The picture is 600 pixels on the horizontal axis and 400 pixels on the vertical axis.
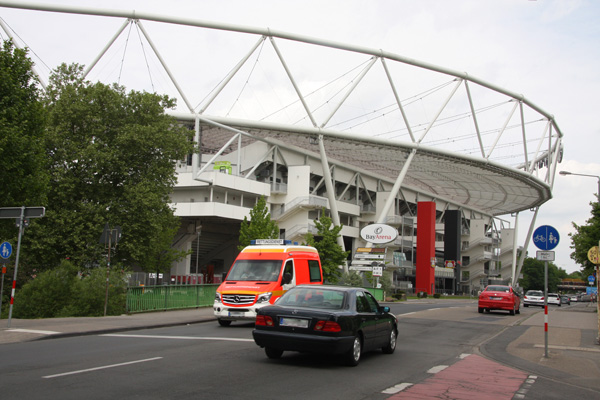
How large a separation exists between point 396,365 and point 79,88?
24420 millimetres

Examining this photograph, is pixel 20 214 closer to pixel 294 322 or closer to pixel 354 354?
pixel 294 322

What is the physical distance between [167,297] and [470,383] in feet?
54.2

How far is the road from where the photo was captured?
25.3 ft

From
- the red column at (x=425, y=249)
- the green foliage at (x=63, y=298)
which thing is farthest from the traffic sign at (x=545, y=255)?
the red column at (x=425, y=249)

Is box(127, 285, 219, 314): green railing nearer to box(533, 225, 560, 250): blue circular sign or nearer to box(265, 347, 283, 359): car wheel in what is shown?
box(265, 347, 283, 359): car wheel

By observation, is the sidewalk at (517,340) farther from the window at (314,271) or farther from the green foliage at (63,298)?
the window at (314,271)

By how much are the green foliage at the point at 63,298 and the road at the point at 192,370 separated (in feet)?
21.5

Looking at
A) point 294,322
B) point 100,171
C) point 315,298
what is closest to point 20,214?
point 315,298

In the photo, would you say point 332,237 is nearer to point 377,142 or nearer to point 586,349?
point 377,142

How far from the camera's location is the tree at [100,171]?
28.0 m

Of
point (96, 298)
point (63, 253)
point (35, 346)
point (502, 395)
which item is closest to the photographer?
point (502, 395)

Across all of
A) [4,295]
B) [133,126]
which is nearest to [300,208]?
[133,126]

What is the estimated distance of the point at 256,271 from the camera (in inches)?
733

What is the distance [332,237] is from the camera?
50.9 meters
